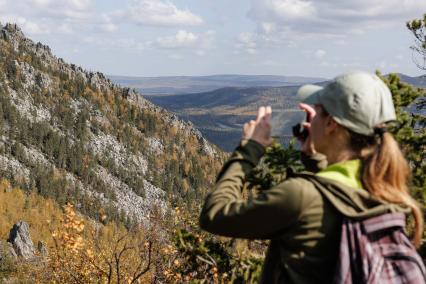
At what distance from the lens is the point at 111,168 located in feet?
550

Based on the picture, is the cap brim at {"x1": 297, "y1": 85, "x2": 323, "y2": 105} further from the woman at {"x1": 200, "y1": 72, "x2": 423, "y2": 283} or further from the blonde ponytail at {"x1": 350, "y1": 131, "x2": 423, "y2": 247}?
the blonde ponytail at {"x1": 350, "y1": 131, "x2": 423, "y2": 247}

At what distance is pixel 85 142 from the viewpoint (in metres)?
168

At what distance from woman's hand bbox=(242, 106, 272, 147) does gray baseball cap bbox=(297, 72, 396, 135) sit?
14.0 inches

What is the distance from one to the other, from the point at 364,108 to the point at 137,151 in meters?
181

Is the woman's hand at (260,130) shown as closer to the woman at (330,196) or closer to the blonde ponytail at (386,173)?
the woman at (330,196)

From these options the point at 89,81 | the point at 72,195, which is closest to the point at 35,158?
the point at 72,195

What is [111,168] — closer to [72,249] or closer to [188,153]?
[188,153]

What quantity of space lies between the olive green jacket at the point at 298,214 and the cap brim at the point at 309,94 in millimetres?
381

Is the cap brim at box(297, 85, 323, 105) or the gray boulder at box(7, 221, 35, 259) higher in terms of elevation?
the cap brim at box(297, 85, 323, 105)

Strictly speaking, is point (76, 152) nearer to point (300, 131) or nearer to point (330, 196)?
point (300, 131)

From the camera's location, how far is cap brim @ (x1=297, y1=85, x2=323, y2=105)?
2836 mm

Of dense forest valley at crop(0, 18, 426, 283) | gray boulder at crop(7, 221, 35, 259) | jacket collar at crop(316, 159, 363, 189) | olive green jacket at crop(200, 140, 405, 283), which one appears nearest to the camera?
olive green jacket at crop(200, 140, 405, 283)

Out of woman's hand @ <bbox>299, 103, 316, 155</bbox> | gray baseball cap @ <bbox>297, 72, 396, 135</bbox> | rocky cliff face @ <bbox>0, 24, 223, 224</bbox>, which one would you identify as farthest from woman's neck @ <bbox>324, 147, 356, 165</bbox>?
rocky cliff face @ <bbox>0, 24, 223, 224</bbox>

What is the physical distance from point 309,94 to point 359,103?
350 mm
